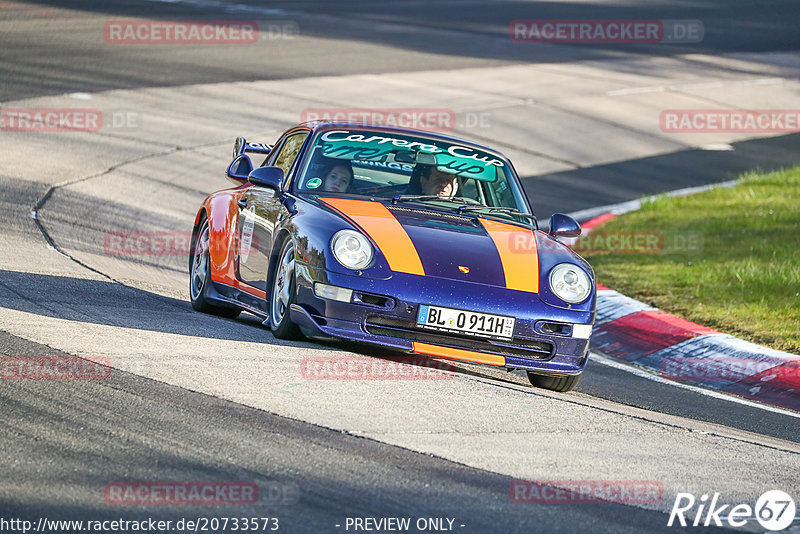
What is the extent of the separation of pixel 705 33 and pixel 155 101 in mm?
20418

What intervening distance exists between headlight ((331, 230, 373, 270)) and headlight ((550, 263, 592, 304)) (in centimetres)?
107

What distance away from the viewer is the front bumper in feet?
22.1

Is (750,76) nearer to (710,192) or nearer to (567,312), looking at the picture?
(710,192)

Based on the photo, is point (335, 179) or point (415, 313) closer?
point (415, 313)

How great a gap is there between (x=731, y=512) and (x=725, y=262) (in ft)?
24.6

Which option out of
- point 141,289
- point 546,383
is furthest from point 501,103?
point 546,383

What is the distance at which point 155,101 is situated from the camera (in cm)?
1867
